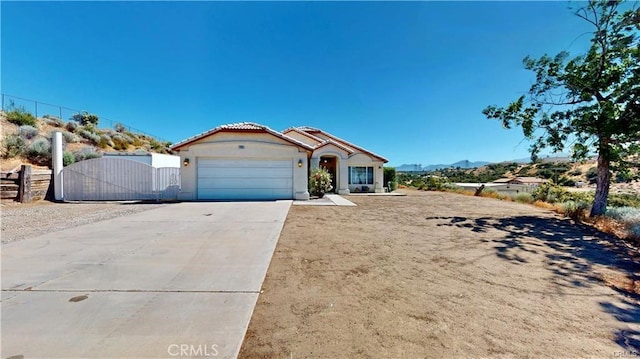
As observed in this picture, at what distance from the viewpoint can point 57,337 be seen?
8.65 ft

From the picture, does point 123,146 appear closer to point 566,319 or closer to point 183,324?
point 183,324

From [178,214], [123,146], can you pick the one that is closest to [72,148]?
A: [123,146]

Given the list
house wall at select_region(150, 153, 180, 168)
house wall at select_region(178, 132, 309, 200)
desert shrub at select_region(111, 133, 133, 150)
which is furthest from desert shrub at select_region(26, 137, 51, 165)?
house wall at select_region(178, 132, 309, 200)

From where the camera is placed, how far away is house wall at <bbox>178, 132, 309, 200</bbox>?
598 inches

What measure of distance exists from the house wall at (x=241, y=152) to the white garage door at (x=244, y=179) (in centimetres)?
29

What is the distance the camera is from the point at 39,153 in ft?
59.7

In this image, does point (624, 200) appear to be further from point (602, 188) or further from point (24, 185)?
point (24, 185)

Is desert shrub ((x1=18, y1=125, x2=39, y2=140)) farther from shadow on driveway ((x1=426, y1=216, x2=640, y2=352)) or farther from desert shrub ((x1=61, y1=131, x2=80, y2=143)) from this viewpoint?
shadow on driveway ((x1=426, y1=216, x2=640, y2=352))

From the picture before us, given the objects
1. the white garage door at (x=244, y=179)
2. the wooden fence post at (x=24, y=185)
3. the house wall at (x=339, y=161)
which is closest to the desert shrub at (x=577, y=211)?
the white garage door at (x=244, y=179)

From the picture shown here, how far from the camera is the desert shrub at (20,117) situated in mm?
22859

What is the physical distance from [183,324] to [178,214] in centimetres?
835

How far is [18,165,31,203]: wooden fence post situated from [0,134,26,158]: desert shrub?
299 inches

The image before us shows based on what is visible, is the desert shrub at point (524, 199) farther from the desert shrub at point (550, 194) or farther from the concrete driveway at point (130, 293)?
the concrete driveway at point (130, 293)

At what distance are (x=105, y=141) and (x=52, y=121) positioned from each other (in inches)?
234
